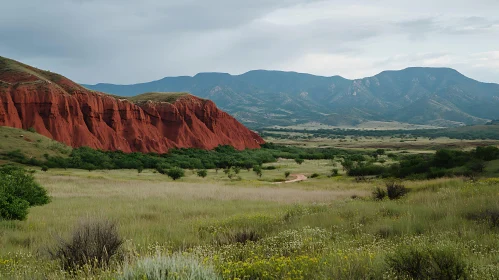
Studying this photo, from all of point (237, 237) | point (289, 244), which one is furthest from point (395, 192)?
point (289, 244)

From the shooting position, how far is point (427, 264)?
550cm

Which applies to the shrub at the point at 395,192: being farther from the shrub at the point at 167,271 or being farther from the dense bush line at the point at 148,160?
the dense bush line at the point at 148,160

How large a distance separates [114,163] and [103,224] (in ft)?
194

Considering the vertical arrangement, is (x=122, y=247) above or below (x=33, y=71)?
Result: below

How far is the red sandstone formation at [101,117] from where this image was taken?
69.7 meters

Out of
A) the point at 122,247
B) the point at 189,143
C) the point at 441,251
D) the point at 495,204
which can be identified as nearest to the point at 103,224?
the point at 122,247

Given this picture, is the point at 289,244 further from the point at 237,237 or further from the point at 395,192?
the point at 395,192

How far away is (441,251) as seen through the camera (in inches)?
218

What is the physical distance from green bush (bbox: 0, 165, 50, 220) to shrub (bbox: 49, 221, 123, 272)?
592 cm

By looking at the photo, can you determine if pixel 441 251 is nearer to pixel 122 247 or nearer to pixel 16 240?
pixel 122 247

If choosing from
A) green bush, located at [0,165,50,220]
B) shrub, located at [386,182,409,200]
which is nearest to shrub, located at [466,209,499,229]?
shrub, located at [386,182,409,200]

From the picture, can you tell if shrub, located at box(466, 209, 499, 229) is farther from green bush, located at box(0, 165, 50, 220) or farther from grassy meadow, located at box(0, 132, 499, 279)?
green bush, located at box(0, 165, 50, 220)

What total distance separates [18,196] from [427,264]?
653 inches

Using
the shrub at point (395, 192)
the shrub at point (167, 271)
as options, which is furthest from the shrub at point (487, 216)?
the shrub at point (167, 271)
